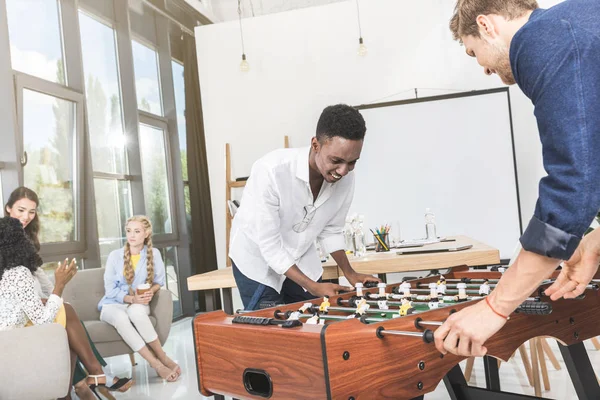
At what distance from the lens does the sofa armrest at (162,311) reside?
4.53 m

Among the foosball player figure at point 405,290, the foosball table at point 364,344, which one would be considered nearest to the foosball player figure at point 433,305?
the foosball table at point 364,344

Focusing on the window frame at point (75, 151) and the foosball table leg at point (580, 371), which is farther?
the window frame at point (75, 151)

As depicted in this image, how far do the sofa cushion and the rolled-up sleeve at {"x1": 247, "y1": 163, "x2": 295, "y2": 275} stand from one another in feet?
7.60

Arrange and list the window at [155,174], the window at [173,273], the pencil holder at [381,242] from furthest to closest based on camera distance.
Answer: the window at [173,273] < the window at [155,174] < the pencil holder at [381,242]

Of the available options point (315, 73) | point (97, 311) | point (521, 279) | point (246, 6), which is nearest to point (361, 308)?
point (521, 279)

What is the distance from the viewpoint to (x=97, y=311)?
4664 mm

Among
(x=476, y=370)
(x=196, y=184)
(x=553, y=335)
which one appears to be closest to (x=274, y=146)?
(x=196, y=184)

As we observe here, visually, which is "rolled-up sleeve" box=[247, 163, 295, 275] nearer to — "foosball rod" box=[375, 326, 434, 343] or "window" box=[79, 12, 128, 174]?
"foosball rod" box=[375, 326, 434, 343]

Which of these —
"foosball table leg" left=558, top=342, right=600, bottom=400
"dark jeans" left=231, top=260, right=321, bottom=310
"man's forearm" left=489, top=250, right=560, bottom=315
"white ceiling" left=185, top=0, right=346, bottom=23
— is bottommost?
"foosball table leg" left=558, top=342, right=600, bottom=400

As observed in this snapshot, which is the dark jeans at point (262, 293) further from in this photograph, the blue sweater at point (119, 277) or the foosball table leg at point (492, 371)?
the blue sweater at point (119, 277)

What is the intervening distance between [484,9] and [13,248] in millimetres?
2816

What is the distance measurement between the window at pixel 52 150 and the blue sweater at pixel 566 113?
4336mm

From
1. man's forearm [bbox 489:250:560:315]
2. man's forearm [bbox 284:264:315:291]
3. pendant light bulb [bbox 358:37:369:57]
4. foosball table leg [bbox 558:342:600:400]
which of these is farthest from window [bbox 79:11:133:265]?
man's forearm [bbox 489:250:560:315]

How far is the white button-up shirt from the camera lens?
246 centimetres
